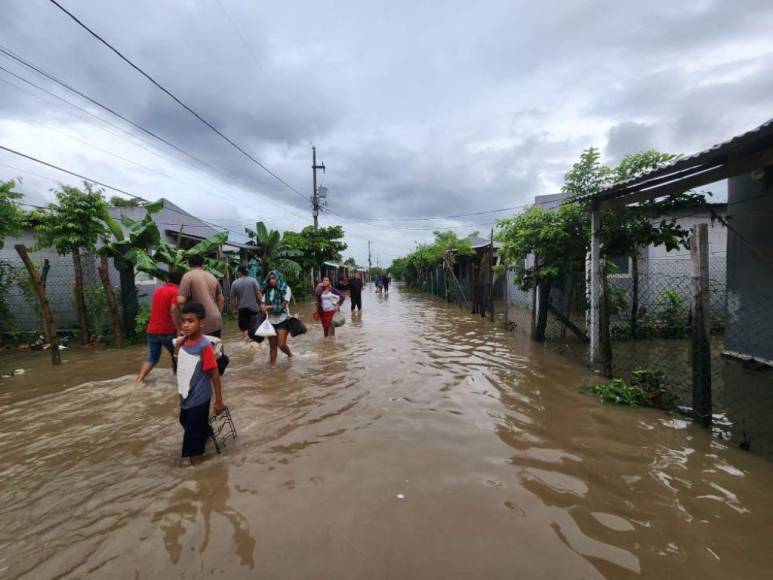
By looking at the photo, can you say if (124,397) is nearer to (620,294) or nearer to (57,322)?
(57,322)

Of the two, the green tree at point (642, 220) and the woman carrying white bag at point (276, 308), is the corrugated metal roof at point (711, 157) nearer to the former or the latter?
the green tree at point (642, 220)

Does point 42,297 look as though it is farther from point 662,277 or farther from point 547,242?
point 662,277

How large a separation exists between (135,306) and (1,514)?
7926 millimetres

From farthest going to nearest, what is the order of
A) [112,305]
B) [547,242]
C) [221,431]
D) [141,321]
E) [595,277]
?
1. [141,321]
2. [112,305]
3. [547,242]
4. [595,277]
5. [221,431]

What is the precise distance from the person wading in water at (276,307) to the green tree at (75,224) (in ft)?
18.3

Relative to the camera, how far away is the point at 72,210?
8.59m

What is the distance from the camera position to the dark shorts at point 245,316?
6.67m

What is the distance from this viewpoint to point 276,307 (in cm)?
640

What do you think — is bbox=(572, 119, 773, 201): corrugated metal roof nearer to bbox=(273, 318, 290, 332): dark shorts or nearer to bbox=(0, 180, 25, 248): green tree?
bbox=(273, 318, 290, 332): dark shorts

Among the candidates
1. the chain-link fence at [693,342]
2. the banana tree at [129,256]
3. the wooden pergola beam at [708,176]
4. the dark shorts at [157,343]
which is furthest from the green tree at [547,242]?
the banana tree at [129,256]

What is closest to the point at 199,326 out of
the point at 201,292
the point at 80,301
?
the point at 201,292

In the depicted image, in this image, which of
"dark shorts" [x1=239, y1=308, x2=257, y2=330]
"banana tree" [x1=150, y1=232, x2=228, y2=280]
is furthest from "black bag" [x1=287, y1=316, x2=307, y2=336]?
"banana tree" [x1=150, y1=232, x2=228, y2=280]

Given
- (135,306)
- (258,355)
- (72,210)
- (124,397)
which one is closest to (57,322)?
(135,306)

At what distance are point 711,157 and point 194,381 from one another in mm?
5536
